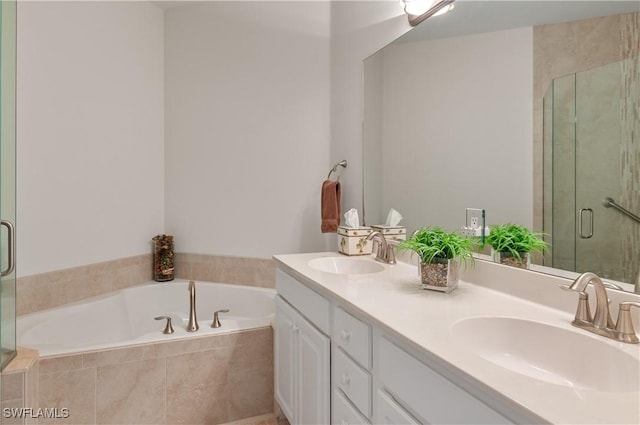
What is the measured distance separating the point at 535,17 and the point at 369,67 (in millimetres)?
1068

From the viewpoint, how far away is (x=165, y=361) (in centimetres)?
198

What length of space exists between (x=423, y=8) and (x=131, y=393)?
7.62 ft

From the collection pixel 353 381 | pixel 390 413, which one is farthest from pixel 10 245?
pixel 390 413

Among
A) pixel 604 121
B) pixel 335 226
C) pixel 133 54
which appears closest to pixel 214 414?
pixel 335 226

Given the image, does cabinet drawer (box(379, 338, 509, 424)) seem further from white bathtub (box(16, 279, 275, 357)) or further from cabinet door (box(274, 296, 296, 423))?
white bathtub (box(16, 279, 275, 357))

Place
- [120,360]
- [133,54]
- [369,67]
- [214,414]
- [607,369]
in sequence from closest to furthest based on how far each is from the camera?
[607,369] → [120,360] → [214,414] → [369,67] → [133,54]

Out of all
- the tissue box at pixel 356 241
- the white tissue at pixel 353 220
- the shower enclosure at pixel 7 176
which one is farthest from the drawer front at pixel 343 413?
the shower enclosure at pixel 7 176

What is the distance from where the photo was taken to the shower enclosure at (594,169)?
100 cm

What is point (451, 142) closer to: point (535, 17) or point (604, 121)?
point (535, 17)

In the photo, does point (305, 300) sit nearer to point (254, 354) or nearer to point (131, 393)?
point (254, 354)

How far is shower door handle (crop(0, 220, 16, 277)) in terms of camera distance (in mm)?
1455

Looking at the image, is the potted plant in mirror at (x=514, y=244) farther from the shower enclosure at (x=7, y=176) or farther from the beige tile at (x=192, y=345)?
the shower enclosure at (x=7, y=176)

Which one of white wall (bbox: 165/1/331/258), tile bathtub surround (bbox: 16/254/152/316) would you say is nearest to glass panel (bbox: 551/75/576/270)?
white wall (bbox: 165/1/331/258)

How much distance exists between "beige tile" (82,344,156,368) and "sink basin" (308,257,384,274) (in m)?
0.94
